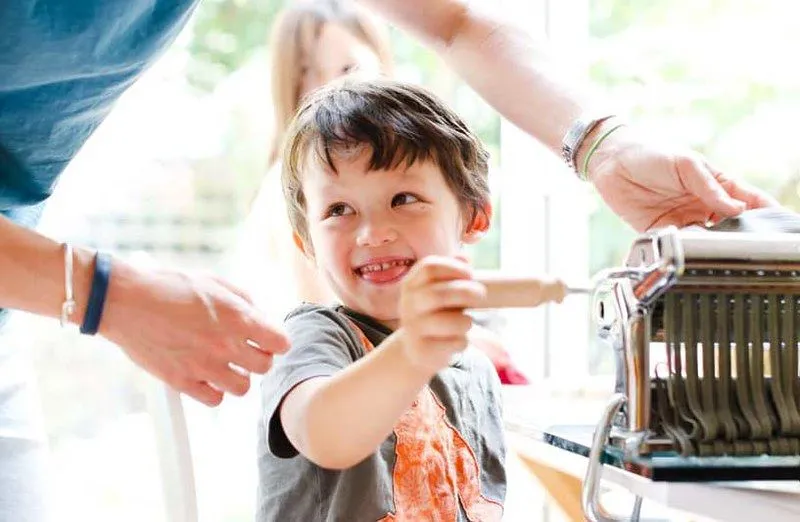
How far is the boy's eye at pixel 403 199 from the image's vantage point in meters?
1.14

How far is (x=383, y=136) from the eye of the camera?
3.74 feet

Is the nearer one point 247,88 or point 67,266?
point 67,266

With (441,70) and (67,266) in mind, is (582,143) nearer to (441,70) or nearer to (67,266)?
(67,266)

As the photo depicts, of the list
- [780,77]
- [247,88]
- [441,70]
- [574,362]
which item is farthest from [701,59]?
[247,88]

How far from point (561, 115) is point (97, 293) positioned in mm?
663

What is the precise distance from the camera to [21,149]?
118cm

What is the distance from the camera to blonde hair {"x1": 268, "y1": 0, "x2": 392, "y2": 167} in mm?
2408

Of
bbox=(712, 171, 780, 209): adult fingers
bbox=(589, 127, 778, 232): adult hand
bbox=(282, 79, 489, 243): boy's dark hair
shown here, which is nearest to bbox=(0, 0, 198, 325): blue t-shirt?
bbox=(282, 79, 489, 243): boy's dark hair

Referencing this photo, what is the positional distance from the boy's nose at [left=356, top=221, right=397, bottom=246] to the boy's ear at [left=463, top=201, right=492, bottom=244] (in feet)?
0.59

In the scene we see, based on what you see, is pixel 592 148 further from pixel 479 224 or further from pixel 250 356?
pixel 250 356

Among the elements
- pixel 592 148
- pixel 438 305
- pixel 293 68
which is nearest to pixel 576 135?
pixel 592 148

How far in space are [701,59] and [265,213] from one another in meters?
1.20

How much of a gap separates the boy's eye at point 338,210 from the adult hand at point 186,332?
20 cm

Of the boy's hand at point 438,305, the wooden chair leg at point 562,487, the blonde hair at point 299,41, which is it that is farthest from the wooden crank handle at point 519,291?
the blonde hair at point 299,41
